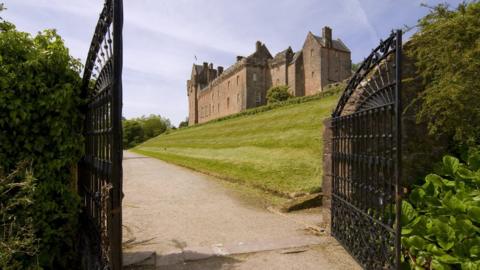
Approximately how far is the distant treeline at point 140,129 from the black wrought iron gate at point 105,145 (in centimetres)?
6534

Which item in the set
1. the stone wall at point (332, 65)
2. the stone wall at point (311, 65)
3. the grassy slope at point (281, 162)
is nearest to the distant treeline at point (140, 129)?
the stone wall at point (311, 65)

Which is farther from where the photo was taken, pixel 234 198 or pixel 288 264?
pixel 234 198

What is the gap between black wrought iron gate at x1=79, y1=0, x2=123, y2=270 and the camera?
289 centimetres

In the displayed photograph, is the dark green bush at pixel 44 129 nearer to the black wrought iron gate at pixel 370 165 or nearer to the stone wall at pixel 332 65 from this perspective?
the black wrought iron gate at pixel 370 165

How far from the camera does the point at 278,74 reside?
167 ft

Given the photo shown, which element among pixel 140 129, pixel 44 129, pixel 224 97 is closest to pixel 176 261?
pixel 44 129

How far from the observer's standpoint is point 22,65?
381 centimetres

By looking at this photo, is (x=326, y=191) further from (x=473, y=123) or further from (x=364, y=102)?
(x=473, y=123)

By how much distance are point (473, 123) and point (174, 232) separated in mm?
5140

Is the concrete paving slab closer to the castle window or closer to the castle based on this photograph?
the castle

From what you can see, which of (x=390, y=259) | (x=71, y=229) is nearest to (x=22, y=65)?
(x=71, y=229)

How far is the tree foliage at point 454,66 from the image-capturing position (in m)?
4.02

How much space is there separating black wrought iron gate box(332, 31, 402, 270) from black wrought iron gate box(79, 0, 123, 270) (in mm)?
2799

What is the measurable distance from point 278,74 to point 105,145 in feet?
161
